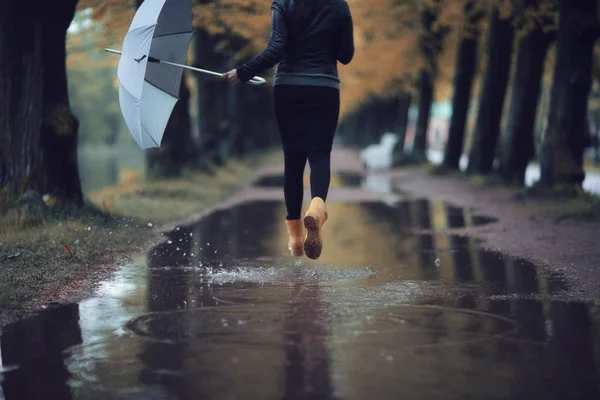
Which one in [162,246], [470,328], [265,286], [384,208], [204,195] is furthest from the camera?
[204,195]

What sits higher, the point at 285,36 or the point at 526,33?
the point at 526,33

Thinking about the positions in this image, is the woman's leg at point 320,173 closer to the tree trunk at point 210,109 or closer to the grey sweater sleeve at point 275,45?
the grey sweater sleeve at point 275,45

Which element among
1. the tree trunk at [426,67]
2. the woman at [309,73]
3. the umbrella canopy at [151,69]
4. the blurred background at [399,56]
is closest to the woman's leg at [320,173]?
the woman at [309,73]

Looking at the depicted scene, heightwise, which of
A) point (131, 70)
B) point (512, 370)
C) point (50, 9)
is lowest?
point (512, 370)

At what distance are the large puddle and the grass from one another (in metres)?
0.32

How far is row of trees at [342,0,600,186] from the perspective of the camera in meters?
17.2

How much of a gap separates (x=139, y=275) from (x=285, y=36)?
7.21 ft

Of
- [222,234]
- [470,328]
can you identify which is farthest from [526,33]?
[470,328]

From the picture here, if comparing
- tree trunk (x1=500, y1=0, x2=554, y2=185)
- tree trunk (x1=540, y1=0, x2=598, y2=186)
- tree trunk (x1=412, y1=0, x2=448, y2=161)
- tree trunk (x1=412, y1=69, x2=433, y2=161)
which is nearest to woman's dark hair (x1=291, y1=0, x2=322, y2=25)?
tree trunk (x1=540, y1=0, x2=598, y2=186)

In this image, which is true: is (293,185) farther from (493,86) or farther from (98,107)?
(98,107)

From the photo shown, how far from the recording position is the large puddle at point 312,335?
14.9 ft

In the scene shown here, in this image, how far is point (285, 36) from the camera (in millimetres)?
7965

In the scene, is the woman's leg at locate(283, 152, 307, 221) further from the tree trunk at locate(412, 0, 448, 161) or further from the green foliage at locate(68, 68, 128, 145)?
the green foliage at locate(68, 68, 128, 145)

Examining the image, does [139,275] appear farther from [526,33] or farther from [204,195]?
[526,33]
